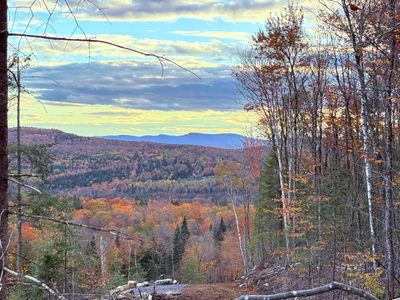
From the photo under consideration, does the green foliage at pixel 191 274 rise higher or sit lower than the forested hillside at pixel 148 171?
lower

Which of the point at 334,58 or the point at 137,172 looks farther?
the point at 137,172

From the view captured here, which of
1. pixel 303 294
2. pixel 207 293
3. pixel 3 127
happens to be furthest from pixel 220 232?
pixel 303 294

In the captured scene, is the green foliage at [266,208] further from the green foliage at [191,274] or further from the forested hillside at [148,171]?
the forested hillside at [148,171]

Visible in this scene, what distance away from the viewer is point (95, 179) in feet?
277

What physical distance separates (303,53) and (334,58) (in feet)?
5.13

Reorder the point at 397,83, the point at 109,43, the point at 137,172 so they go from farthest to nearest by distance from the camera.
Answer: the point at 137,172
the point at 397,83
the point at 109,43

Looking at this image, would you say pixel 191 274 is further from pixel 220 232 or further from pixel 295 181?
pixel 295 181

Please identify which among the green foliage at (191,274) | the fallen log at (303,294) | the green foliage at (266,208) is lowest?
the green foliage at (191,274)

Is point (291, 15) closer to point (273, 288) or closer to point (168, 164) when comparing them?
point (273, 288)

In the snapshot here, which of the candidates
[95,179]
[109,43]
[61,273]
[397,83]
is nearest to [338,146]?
[397,83]

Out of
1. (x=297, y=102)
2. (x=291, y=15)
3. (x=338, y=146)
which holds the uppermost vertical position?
(x=291, y=15)

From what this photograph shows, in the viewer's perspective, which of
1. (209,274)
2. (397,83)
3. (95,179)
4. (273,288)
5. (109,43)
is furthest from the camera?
(95,179)

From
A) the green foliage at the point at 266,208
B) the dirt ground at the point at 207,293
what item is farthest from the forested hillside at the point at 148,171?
the dirt ground at the point at 207,293

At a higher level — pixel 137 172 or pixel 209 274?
pixel 137 172
